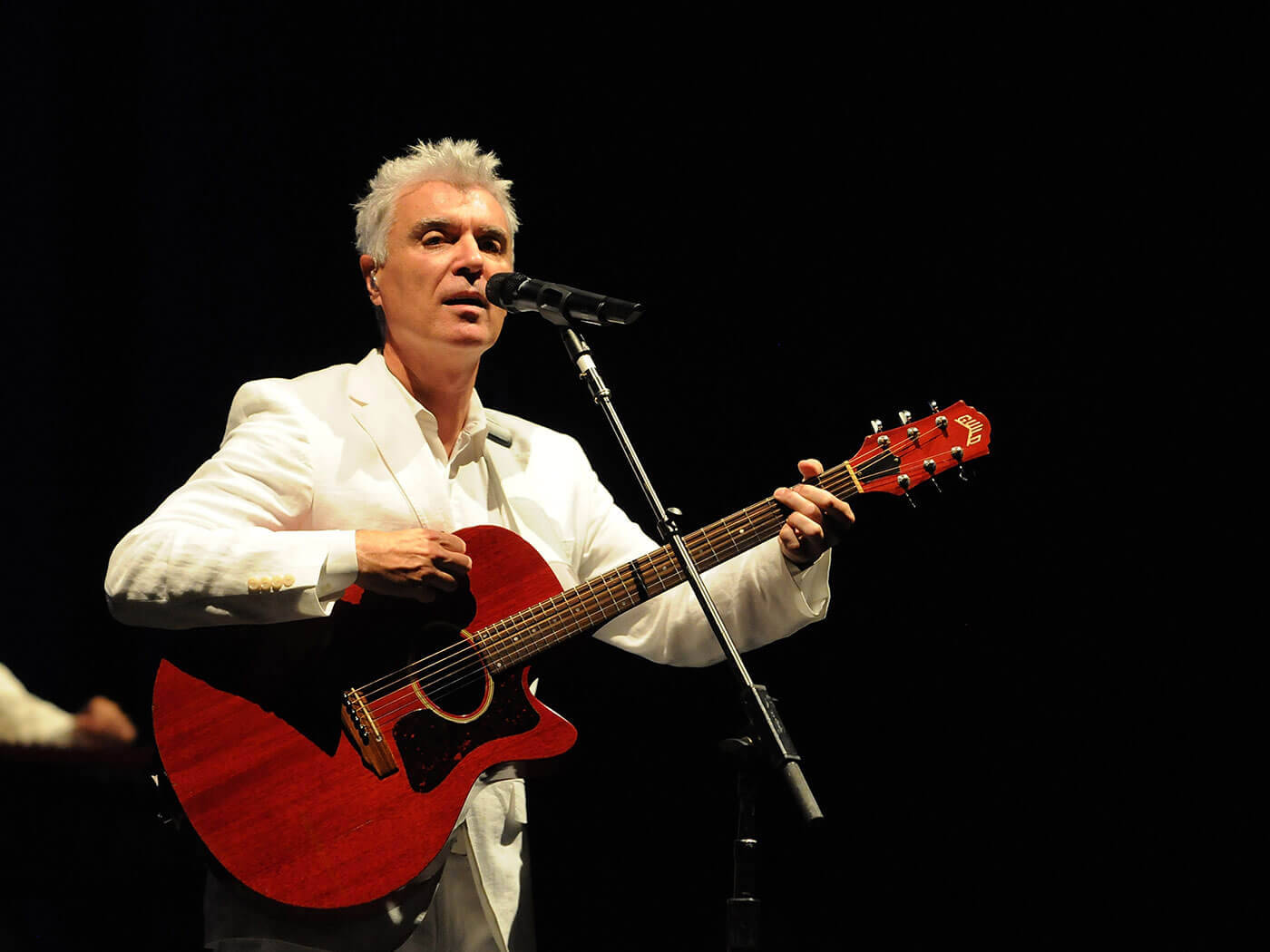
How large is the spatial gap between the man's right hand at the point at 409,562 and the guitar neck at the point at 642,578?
0.17 metres

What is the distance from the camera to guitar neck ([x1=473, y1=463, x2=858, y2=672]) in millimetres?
2252

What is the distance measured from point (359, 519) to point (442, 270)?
0.65m

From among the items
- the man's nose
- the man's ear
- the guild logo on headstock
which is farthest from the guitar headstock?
the man's ear

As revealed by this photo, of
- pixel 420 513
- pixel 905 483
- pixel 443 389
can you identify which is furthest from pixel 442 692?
pixel 905 483

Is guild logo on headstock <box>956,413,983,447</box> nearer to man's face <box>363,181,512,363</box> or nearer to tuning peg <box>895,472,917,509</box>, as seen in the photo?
tuning peg <box>895,472,917,509</box>

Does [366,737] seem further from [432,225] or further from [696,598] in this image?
[432,225]

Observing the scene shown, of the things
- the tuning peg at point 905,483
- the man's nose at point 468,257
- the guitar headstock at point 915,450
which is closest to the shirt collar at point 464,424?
the man's nose at point 468,257

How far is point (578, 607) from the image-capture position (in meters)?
2.29

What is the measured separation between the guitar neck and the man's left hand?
0.04 meters

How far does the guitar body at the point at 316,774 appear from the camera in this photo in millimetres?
1973

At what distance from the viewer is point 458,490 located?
98.5 inches

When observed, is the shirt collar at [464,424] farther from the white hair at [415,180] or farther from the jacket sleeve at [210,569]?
the jacket sleeve at [210,569]

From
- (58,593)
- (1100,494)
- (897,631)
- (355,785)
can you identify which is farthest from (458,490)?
(1100,494)

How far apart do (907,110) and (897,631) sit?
1564mm
